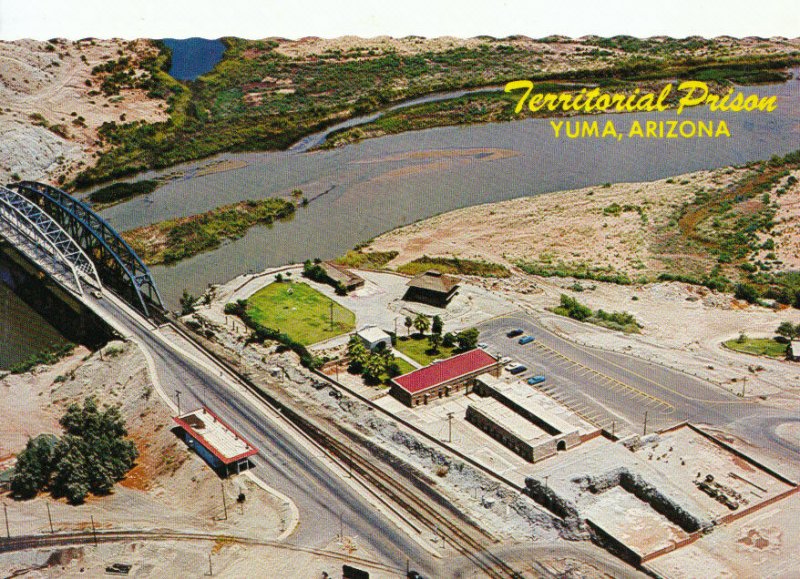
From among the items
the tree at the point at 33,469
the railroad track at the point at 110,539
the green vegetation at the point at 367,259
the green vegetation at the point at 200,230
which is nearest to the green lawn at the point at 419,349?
the green vegetation at the point at 367,259

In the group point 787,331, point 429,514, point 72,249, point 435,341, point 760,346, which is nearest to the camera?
point 429,514

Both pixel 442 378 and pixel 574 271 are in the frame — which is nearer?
pixel 442 378

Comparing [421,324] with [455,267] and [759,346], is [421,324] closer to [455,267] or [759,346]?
[455,267]

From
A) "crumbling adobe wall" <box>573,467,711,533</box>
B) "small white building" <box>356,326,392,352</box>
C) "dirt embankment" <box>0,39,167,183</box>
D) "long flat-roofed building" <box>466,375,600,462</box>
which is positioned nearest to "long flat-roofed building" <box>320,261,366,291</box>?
"small white building" <box>356,326,392,352</box>

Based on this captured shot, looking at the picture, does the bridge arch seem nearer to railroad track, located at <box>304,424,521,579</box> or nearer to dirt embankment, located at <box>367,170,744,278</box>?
dirt embankment, located at <box>367,170,744,278</box>

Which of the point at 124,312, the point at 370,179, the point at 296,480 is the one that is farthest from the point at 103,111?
the point at 296,480

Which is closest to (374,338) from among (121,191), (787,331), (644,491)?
(644,491)
